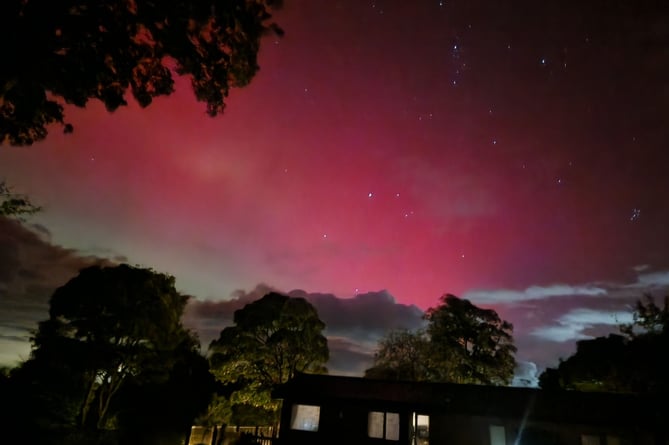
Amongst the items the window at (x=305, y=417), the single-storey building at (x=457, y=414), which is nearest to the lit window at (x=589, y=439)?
the single-storey building at (x=457, y=414)

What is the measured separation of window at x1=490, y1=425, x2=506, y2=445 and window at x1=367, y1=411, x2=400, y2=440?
4.33 m

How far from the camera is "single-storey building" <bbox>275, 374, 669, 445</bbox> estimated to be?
1599 cm

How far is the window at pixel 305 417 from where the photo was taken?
747 inches

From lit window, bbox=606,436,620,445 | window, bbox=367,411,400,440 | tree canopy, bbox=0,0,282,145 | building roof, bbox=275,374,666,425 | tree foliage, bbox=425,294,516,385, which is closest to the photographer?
tree canopy, bbox=0,0,282,145

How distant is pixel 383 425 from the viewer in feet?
60.4

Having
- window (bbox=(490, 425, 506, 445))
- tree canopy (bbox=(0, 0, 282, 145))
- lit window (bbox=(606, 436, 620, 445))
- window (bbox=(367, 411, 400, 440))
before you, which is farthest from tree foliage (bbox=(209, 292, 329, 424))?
tree canopy (bbox=(0, 0, 282, 145))

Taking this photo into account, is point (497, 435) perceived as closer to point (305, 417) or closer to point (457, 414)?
A: point (457, 414)

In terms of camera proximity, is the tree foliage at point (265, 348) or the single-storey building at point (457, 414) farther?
the tree foliage at point (265, 348)

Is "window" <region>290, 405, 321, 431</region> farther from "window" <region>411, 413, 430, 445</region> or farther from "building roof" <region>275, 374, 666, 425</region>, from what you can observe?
"window" <region>411, 413, 430, 445</region>

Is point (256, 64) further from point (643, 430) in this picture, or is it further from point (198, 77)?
point (643, 430)

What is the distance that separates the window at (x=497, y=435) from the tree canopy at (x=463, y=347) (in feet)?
39.4

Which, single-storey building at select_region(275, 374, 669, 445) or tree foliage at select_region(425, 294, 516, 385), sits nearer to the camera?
single-storey building at select_region(275, 374, 669, 445)

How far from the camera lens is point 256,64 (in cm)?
873

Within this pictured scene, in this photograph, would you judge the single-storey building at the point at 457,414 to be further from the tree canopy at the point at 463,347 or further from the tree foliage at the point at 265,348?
the tree canopy at the point at 463,347
